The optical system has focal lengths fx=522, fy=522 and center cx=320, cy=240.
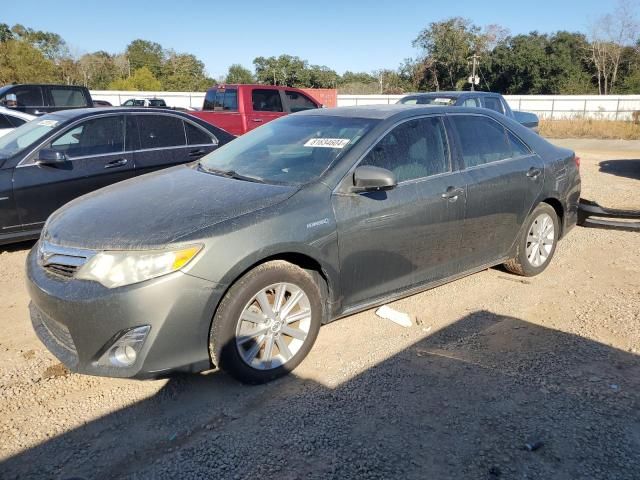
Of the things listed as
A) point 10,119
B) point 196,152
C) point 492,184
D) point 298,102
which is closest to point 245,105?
point 298,102

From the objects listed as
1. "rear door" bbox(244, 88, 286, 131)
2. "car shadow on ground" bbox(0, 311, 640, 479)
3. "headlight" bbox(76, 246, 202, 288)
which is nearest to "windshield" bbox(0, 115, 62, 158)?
"headlight" bbox(76, 246, 202, 288)

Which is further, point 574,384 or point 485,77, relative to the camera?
point 485,77

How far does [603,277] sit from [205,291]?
4.09 meters

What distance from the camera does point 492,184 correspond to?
435 cm

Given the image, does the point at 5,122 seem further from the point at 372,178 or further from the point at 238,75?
the point at 238,75

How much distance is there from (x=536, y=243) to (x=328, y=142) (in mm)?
2442

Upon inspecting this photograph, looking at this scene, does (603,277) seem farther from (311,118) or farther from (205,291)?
(205,291)

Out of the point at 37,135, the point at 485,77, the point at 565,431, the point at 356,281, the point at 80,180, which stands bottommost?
the point at 565,431

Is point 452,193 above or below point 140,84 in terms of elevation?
below

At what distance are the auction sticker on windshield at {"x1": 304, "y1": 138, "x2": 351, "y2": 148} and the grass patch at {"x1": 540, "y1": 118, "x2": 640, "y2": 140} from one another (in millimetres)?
22924

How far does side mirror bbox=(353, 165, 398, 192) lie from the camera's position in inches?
133

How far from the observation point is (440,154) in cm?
409

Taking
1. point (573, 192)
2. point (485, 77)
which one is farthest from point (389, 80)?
point (573, 192)

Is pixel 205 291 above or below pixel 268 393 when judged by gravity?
above
